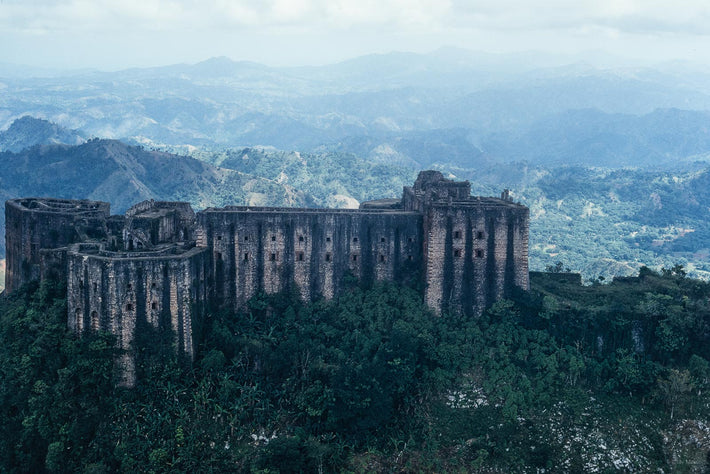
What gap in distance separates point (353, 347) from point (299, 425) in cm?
600

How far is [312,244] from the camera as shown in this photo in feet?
152

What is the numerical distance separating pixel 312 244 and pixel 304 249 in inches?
24.4

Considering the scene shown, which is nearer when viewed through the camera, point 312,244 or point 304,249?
point 304,249

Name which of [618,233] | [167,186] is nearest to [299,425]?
[618,233]

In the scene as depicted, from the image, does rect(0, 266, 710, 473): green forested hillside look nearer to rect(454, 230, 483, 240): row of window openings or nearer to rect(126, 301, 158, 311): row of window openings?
rect(126, 301, 158, 311): row of window openings

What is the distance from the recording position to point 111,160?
149000mm

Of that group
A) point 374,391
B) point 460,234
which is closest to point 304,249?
point 460,234

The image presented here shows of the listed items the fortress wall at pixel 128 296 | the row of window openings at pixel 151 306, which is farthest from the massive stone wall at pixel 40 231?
the row of window openings at pixel 151 306

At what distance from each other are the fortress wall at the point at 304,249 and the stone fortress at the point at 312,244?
6 cm

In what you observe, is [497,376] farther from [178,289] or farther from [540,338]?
[178,289]

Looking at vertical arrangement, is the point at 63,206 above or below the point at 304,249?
above

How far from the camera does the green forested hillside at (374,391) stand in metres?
36.6

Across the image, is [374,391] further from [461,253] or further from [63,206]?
[63,206]

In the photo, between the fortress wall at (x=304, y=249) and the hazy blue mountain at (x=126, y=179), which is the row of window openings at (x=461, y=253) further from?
the hazy blue mountain at (x=126, y=179)
